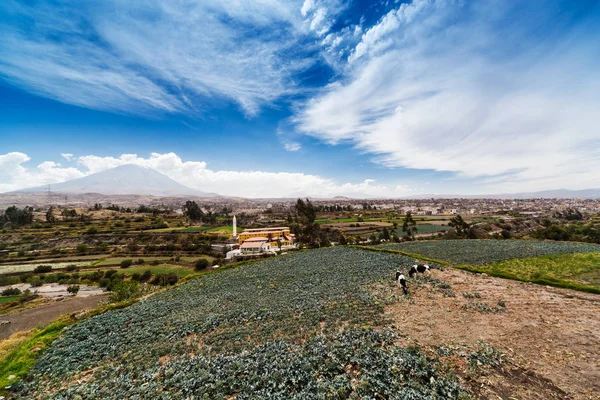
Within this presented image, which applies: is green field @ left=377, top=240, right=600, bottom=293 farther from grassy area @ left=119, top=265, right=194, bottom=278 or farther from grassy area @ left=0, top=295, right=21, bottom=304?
grassy area @ left=0, top=295, right=21, bottom=304

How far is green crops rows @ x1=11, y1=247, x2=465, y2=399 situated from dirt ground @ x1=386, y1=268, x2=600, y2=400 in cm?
140

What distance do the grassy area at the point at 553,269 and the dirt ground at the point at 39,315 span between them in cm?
5407

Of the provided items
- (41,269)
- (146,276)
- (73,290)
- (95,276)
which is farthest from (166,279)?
(41,269)

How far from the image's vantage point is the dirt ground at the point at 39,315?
33.7m

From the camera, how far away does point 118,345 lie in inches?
491

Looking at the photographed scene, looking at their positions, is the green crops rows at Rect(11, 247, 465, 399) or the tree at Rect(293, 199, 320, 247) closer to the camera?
the green crops rows at Rect(11, 247, 465, 399)

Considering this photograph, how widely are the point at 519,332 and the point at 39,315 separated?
61.2 m

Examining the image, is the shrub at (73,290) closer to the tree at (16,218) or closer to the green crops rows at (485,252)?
the green crops rows at (485,252)

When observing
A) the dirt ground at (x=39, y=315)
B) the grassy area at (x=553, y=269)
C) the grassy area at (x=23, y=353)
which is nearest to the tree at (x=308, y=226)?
the grassy area at (x=553, y=269)

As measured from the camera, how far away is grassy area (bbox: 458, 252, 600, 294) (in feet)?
57.9

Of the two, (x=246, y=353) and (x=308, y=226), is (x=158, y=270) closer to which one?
(x=308, y=226)

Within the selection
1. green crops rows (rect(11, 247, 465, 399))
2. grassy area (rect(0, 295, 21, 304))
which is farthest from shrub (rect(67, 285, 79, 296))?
green crops rows (rect(11, 247, 465, 399))

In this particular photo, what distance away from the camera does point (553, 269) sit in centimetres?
2319

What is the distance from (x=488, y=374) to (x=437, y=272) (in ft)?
44.4
